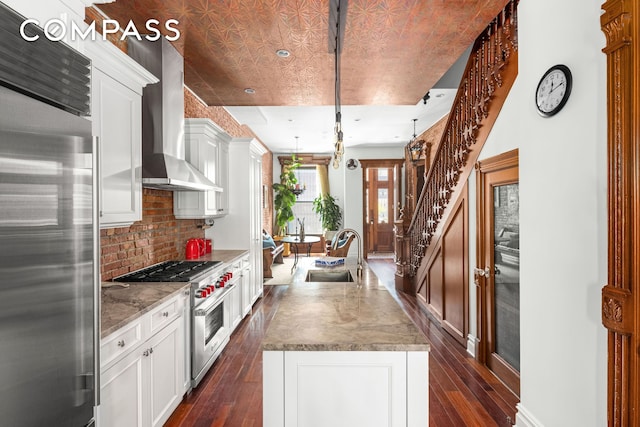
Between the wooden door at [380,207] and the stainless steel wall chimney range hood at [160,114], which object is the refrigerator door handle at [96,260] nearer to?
the stainless steel wall chimney range hood at [160,114]

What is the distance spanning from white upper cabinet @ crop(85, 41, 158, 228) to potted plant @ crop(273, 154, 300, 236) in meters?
7.35

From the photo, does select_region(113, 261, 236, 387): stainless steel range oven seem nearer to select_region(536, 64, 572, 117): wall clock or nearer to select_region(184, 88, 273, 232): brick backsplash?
select_region(184, 88, 273, 232): brick backsplash

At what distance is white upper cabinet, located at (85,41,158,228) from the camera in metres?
1.98

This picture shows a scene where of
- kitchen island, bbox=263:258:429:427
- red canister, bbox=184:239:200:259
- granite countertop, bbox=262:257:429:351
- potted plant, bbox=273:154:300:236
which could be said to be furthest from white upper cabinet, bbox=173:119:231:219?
potted plant, bbox=273:154:300:236

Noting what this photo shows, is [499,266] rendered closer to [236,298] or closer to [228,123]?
[236,298]

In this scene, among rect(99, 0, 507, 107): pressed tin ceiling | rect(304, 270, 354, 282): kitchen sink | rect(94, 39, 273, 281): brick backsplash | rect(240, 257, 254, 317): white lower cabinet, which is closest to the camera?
rect(99, 0, 507, 107): pressed tin ceiling

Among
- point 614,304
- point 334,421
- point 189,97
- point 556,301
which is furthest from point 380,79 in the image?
point 334,421

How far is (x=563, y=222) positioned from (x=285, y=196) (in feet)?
27.4

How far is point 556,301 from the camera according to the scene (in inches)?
73.5

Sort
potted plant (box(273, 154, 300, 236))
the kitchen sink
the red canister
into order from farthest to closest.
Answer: potted plant (box(273, 154, 300, 236)) < the red canister < the kitchen sink

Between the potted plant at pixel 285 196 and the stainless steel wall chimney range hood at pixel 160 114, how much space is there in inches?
266

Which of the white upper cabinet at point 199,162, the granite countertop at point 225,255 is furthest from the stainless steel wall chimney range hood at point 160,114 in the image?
the granite countertop at point 225,255

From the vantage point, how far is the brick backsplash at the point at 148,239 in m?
2.66

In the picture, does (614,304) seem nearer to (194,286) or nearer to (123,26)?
(194,286)
